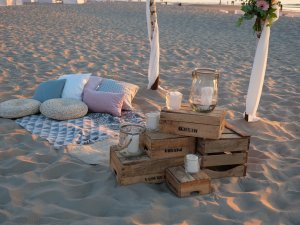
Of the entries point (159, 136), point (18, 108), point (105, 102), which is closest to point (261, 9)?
point (159, 136)

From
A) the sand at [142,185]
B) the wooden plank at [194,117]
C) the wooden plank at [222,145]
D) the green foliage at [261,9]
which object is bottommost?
the sand at [142,185]

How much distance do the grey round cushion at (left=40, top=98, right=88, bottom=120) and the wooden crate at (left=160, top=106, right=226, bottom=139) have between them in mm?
1848

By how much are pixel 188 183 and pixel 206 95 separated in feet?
2.71

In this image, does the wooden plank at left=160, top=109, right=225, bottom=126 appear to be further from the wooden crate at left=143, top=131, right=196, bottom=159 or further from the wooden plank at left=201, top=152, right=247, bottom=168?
the wooden plank at left=201, top=152, right=247, bottom=168

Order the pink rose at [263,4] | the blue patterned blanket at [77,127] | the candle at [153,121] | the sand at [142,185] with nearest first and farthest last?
the sand at [142,185], the candle at [153,121], the blue patterned blanket at [77,127], the pink rose at [263,4]

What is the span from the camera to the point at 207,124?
3318mm

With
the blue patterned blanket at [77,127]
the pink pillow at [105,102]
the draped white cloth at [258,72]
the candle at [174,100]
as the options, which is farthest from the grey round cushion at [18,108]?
the draped white cloth at [258,72]

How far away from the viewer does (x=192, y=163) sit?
323cm

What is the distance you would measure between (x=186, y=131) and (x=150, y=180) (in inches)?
22.6

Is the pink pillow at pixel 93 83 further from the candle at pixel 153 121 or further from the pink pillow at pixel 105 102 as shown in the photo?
the candle at pixel 153 121

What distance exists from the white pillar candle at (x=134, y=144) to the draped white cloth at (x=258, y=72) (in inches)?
89.7

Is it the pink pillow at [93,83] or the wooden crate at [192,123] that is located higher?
the wooden crate at [192,123]

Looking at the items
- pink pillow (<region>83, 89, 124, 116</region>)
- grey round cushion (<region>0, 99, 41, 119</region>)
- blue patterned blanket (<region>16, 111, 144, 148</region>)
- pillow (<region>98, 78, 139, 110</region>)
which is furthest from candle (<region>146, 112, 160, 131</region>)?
grey round cushion (<region>0, 99, 41, 119</region>)

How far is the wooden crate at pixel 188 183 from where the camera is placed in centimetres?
314
